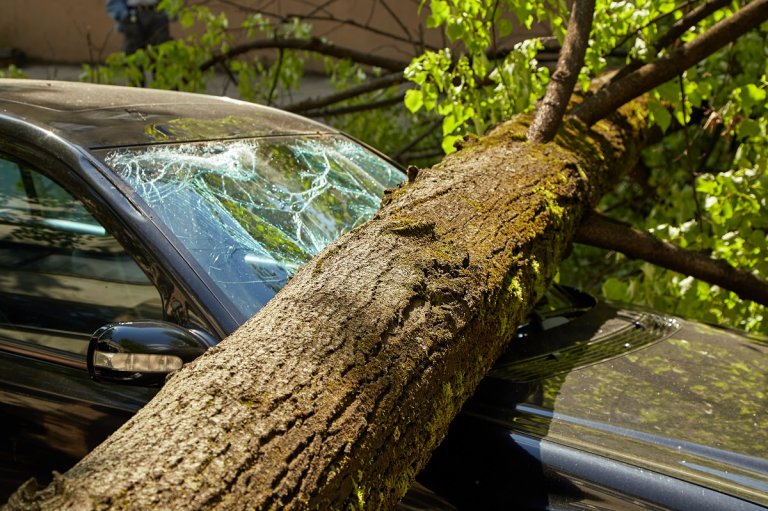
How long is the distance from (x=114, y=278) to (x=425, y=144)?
15.3 feet

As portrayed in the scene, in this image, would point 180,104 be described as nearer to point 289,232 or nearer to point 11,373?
point 289,232

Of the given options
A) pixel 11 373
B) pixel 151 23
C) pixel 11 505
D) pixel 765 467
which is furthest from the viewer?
pixel 151 23

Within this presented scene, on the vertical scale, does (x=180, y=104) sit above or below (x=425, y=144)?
above

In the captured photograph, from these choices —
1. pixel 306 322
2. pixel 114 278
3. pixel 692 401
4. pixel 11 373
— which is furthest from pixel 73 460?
pixel 692 401

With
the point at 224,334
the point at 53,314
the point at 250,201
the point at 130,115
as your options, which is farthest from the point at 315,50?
the point at 224,334

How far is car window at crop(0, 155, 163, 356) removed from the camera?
271 cm

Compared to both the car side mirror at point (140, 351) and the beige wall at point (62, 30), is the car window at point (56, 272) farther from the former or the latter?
the beige wall at point (62, 30)

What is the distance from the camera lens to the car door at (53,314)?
251 cm

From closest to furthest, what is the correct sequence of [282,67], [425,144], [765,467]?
[765,467], [282,67], [425,144]

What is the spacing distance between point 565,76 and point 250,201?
1484 mm

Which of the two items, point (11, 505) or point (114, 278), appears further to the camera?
point (114, 278)

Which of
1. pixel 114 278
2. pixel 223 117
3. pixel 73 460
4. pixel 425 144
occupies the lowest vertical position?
pixel 425 144

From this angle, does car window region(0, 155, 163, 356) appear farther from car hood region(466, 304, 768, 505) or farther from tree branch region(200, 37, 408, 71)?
tree branch region(200, 37, 408, 71)

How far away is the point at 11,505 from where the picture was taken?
161 centimetres
